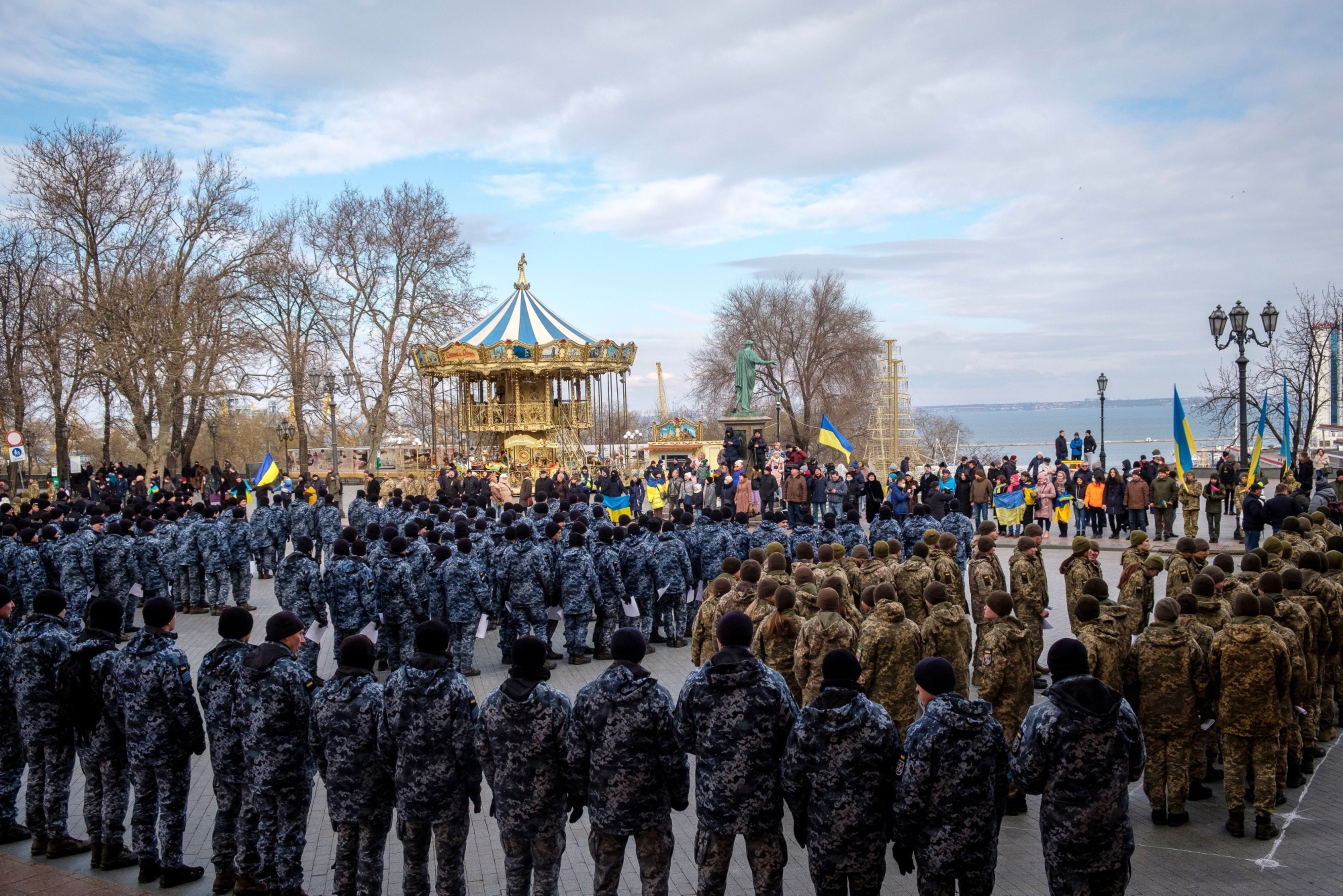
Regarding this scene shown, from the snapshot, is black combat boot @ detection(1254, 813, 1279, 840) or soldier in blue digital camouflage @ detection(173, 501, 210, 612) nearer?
black combat boot @ detection(1254, 813, 1279, 840)

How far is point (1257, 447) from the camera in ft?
62.9

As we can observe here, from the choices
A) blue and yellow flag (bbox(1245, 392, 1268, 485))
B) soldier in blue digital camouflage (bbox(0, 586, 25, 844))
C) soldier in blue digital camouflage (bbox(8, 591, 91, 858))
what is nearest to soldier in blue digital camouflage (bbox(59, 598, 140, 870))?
soldier in blue digital camouflage (bbox(8, 591, 91, 858))

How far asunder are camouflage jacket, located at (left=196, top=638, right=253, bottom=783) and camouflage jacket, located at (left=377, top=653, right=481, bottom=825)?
114 cm

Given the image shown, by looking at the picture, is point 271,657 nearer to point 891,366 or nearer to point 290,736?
point 290,736

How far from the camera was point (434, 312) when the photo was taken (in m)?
44.8

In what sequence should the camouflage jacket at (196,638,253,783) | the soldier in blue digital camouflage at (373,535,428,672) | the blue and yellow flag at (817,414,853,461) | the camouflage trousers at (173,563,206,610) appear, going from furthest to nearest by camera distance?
1. the blue and yellow flag at (817,414,853,461)
2. the camouflage trousers at (173,563,206,610)
3. the soldier in blue digital camouflage at (373,535,428,672)
4. the camouflage jacket at (196,638,253,783)

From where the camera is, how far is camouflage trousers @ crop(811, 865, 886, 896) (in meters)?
5.03

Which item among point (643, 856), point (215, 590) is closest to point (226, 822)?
point (643, 856)

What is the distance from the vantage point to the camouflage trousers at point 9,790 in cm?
700

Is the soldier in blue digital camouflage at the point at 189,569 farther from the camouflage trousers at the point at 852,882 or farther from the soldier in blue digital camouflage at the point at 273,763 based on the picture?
the camouflage trousers at the point at 852,882

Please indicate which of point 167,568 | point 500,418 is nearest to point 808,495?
point 167,568

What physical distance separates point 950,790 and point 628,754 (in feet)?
5.51

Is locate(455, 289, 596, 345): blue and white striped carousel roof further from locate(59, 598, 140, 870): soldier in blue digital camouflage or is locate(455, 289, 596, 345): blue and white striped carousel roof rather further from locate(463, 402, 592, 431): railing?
locate(59, 598, 140, 870): soldier in blue digital camouflage

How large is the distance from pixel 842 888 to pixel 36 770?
5.80 meters
